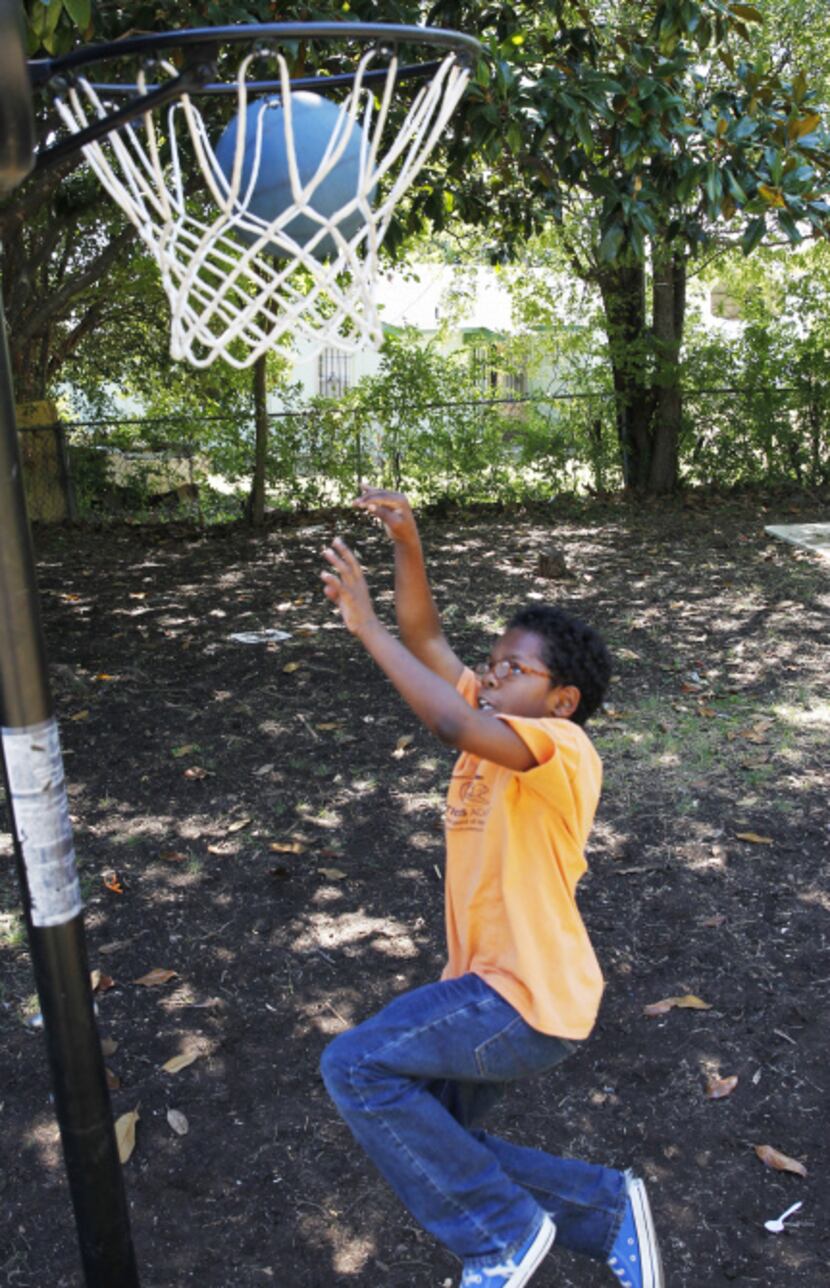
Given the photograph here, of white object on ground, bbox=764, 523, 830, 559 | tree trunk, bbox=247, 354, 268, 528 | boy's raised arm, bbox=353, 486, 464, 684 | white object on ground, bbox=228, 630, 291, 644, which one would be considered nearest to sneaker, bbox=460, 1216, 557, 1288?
boy's raised arm, bbox=353, 486, 464, 684

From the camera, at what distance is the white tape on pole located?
214cm

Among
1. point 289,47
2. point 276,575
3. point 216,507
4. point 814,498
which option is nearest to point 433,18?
Answer: point 289,47

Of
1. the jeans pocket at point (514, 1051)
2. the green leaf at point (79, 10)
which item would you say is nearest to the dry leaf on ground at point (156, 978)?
the jeans pocket at point (514, 1051)

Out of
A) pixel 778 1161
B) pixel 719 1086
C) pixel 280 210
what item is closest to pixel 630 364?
pixel 719 1086

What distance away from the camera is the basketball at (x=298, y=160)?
8.75 ft

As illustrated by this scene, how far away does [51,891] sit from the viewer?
7.09 feet

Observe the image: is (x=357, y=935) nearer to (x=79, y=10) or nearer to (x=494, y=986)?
(x=494, y=986)

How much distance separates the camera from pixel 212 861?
15.7 feet

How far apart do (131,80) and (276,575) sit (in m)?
4.98

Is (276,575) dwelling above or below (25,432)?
below

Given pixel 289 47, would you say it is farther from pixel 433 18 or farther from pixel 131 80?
pixel 433 18

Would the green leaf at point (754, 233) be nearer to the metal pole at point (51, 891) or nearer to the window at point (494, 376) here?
the metal pole at point (51, 891)

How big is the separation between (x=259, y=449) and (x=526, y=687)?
10896 mm

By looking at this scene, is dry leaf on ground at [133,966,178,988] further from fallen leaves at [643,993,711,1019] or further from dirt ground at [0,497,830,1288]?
fallen leaves at [643,993,711,1019]
